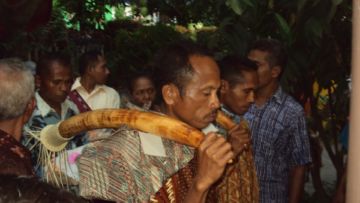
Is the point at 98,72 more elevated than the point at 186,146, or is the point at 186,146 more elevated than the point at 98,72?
the point at 98,72

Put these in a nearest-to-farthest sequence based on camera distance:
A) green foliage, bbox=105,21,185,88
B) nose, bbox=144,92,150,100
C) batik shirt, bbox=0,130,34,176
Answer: batik shirt, bbox=0,130,34,176
nose, bbox=144,92,150,100
green foliage, bbox=105,21,185,88

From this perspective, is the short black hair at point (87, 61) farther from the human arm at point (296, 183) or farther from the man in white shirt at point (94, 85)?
the human arm at point (296, 183)

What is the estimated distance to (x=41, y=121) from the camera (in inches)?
140

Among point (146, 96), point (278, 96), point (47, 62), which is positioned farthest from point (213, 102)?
point (146, 96)

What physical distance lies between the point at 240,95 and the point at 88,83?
2.23 m

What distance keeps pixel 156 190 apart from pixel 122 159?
168 mm

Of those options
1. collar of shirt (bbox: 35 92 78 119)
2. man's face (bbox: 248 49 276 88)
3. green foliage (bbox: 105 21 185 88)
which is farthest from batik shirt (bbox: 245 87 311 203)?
green foliage (bbox: 105 21 185 88)

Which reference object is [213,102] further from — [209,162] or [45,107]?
[45,107]

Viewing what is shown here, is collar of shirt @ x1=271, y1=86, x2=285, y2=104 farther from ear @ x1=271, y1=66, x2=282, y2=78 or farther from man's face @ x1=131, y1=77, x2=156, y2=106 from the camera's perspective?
man's face @ x1=131, y1=77, x2=156, y2=106

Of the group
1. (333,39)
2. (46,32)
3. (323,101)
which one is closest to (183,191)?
(333,39)

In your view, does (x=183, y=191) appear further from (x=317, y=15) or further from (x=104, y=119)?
(x=317, y=15)

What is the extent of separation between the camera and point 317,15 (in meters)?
2.79

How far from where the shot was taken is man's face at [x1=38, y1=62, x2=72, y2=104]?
12.6 feet

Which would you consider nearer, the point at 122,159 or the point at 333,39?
the point at 122,159
